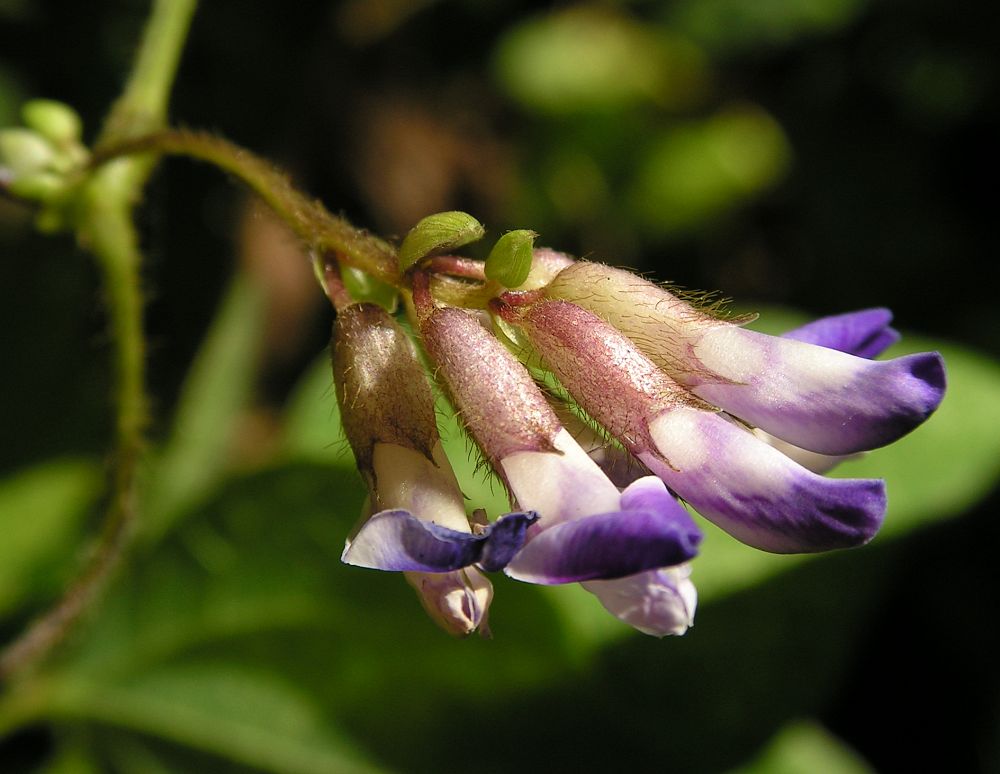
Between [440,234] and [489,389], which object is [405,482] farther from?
[440,234]

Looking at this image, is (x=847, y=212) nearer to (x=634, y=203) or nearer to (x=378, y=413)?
(x=634, y=203)

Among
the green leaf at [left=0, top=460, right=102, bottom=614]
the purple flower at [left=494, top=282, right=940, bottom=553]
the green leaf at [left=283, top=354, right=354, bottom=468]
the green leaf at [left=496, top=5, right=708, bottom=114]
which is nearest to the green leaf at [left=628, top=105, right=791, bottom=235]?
the green leaf at [left=496, top=5, right=708, bottom=114]

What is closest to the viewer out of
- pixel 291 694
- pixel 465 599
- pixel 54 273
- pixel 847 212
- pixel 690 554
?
pixel 690 554

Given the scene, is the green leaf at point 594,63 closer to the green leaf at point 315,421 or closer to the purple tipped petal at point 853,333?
the green leaf at point 315,421

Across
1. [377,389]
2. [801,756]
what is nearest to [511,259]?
[377,389]

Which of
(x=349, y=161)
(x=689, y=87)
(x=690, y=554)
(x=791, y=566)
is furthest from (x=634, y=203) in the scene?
(x=690, y=554)
